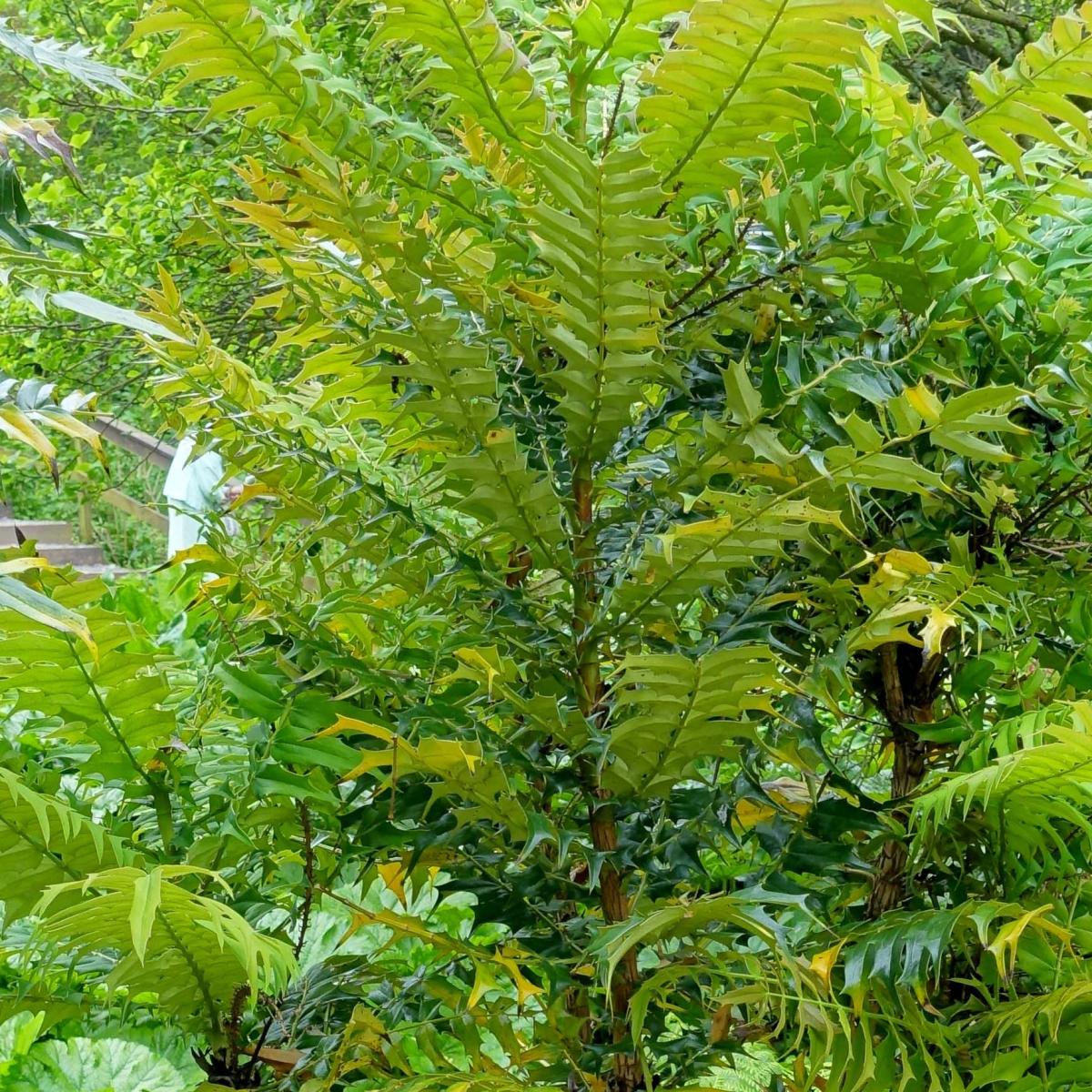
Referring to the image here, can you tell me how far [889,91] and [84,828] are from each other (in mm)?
790

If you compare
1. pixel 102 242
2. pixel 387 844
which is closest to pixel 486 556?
pixel 387 844

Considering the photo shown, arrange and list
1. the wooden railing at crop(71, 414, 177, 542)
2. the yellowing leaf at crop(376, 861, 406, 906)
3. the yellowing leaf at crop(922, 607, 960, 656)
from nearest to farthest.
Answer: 1. the yellowing leaf at crop(922, 607, 960, 656)
2. the yellowing leaf at crop(376, 861, 406, 906)
3. the wooden railing at crop(71, 414, 177, 542)

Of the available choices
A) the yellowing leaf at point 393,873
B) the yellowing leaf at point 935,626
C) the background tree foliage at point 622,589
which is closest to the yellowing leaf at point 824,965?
the background tree foliage at point 622,589

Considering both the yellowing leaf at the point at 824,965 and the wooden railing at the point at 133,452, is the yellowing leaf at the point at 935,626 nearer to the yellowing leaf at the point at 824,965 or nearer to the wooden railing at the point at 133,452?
the yellowing leaf at the point at 824,965

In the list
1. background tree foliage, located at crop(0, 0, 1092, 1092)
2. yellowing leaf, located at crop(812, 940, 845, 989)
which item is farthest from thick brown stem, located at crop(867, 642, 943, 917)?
yellowing leaf, located at crop(812, 940, 845, 989)

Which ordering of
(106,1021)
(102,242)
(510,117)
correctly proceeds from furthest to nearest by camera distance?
(102,242) → (106,1021) → (510,117)

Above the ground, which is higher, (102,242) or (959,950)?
(959,950)

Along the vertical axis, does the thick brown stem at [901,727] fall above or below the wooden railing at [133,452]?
above

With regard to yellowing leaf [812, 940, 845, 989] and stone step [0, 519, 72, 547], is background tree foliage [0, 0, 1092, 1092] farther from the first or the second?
stone step [0, 519, 72, 547]

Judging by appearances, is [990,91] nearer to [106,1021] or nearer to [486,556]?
[486,556]

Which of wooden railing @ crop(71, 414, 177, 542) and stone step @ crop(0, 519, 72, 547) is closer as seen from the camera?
stone step @ crop(0, 519, 72, 547)

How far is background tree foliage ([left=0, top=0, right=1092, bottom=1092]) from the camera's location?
77 cm

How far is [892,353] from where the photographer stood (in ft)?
3.17

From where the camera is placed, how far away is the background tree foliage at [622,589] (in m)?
0.77
